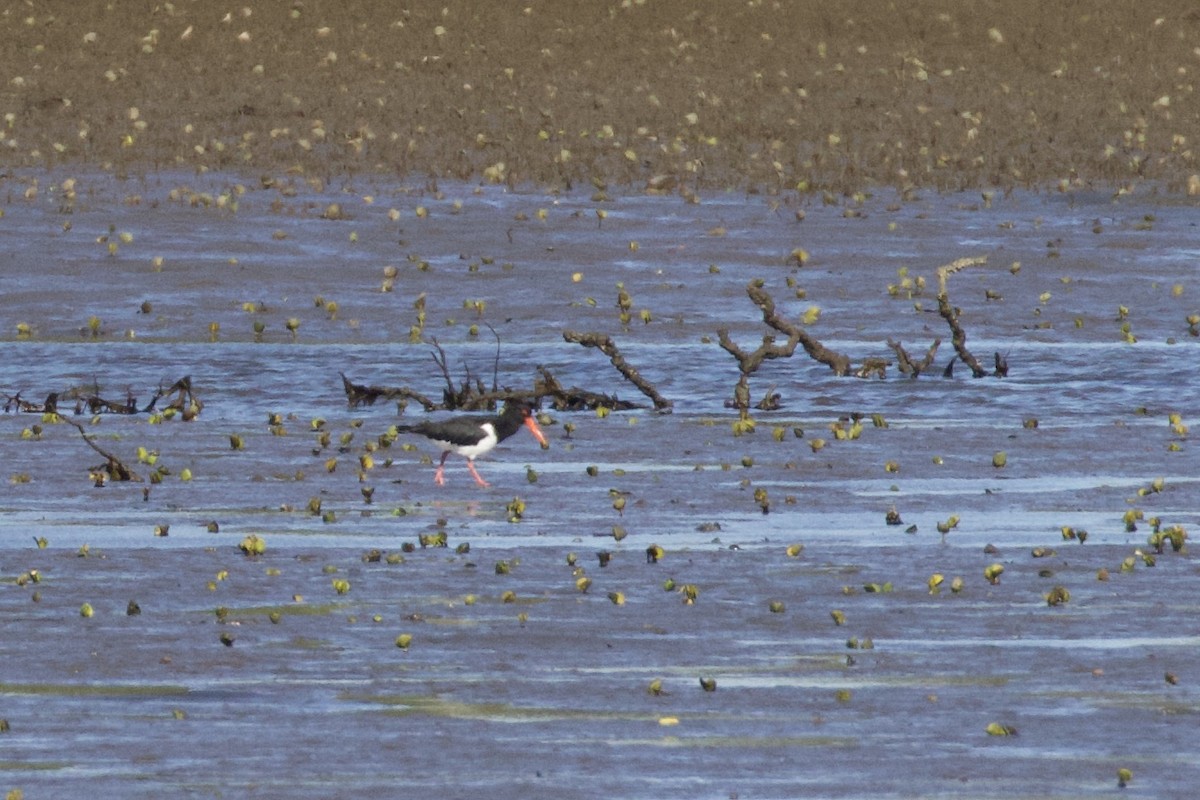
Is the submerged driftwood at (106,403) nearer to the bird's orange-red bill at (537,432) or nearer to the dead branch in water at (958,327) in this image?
the bird's orange-red bill at (537,432)

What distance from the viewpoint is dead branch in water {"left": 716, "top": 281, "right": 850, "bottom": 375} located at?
18.5 metres

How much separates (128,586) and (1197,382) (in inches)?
405

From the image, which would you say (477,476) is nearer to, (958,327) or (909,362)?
(909,362)

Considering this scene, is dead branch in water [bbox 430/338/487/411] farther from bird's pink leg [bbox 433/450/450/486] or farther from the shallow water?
bird's pink leg [bbox 433/450/450/486]

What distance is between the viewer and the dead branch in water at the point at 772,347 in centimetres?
1846

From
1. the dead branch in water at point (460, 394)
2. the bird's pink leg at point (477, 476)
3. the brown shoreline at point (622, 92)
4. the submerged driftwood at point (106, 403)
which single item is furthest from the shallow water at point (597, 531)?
the brown shoreline at point (622, 92)

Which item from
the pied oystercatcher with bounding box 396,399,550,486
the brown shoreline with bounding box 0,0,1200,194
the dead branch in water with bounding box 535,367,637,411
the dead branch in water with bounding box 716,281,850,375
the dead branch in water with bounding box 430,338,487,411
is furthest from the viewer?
the brown shoreline with bounding box 0,0,1200,194

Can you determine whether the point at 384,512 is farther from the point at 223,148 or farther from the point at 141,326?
the point at 223,148

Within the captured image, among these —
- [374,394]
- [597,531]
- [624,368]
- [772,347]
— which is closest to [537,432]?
[624,368]

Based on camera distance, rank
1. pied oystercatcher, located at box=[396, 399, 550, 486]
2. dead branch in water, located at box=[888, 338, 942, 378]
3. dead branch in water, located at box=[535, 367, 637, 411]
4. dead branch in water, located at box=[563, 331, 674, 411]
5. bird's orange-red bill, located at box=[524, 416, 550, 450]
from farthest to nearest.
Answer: dead branch in water, located at box=[888, 338, 942, 378], dead branch in water, located at box=[563, 331, 674, 411], dead branch in water, located at box=[535, 367, 637, 411], bird's orange-red bill, located at box=[524, 416, 550, 450], pied oystercatcher, located at box=[396, 399, 550, 486]

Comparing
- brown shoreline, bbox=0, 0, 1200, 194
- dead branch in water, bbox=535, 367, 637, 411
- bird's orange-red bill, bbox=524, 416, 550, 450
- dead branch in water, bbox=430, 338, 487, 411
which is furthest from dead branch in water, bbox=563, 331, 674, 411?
brown shoreline, bbox=0, 0, 1200, 194

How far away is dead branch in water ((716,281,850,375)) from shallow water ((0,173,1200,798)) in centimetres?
26

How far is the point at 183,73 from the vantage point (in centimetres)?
3891

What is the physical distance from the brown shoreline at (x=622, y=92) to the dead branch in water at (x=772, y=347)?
11312 mm
